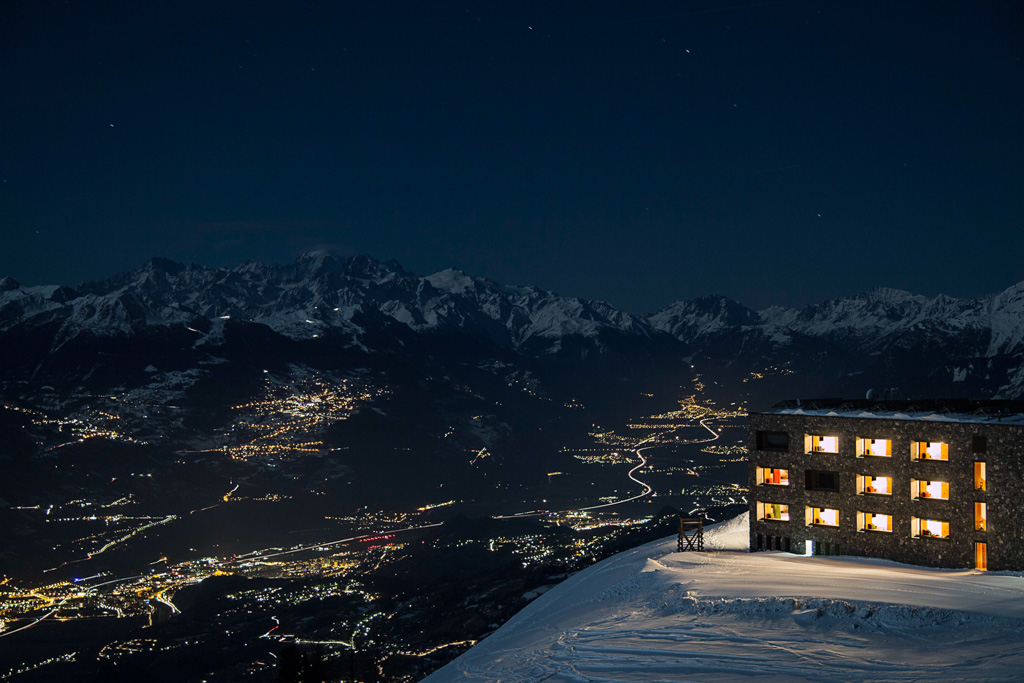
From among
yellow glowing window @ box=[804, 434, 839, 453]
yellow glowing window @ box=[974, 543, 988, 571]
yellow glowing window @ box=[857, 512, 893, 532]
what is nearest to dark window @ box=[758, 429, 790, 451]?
yellow glowing window @ box=[804, 434, 839, 453]

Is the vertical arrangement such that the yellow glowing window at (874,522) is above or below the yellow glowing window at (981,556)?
above

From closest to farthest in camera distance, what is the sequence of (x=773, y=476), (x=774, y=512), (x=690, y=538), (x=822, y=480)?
(x=822, y=480)
(x=774, y=512)
(x=773, y=476)
(x=690, y=538)

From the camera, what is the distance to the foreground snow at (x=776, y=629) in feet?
91.0

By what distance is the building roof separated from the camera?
44.2 meters

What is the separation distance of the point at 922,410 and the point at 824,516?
9008mm

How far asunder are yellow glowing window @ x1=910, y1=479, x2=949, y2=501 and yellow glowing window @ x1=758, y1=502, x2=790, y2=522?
27.5ft

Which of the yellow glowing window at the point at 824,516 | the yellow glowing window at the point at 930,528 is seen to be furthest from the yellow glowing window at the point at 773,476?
the yellow glowing window at the point at 930,528

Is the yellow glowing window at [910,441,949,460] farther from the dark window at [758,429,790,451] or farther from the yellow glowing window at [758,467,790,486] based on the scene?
the yellow glowing window at [758,467,790,486]

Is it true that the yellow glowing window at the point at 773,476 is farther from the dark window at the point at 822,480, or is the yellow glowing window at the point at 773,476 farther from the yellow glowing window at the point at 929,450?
the yellow glowing window at the point at 929,450

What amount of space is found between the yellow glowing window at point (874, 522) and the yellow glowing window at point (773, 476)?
204 inches

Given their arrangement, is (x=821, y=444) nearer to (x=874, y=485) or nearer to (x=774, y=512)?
(x=874, y=485)

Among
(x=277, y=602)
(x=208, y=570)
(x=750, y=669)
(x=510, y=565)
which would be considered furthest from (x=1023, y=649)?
(x=208, y=570)

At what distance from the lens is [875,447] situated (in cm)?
4800

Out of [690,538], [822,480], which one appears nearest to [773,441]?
[822,480]
